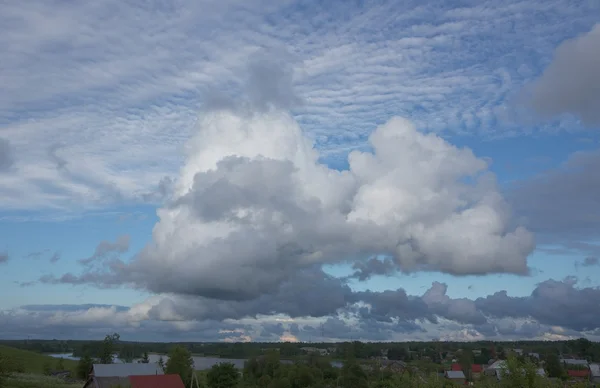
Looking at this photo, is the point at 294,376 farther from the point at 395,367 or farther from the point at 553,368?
the point at 553,368

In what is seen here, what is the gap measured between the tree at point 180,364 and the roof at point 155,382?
2943 centimetres

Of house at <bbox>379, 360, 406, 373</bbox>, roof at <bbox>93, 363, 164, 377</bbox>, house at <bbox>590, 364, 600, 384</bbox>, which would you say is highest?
roof at <bbox>93, 363, 164, 377</bbox>

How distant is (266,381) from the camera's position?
386 feet

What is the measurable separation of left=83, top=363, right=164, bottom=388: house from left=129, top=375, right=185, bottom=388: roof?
2.81 metres

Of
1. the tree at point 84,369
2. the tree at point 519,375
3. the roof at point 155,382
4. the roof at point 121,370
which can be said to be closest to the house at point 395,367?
the roof at point 121,370

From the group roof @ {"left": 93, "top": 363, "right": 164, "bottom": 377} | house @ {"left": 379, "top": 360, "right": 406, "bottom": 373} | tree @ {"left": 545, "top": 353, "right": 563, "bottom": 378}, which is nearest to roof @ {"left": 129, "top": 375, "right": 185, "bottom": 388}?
roof @ {"left": 93, "top": 363, "right": 164, "bottom": 377}

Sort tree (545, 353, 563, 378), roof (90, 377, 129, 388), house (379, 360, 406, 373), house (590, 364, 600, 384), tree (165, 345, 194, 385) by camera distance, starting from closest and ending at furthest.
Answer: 1. roof (90, 377, 129, 388)
2. tree (165, 345, 194, 385)
3. tree (545, 353, 563, 378)
4. house (379, 360, 406, 373)
5. house (590, 364, 600, 384)

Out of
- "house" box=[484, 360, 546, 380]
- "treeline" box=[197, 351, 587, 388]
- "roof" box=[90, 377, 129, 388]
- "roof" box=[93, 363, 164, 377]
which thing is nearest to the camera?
"house" box=[484, 360, 546, 380]

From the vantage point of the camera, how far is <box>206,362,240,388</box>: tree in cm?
10062

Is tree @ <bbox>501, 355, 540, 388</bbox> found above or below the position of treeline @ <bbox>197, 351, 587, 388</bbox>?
above

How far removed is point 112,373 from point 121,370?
7.28ft

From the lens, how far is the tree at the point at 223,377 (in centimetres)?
10062

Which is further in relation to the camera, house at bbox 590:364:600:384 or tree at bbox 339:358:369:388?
house at bbox 590:364:600:384

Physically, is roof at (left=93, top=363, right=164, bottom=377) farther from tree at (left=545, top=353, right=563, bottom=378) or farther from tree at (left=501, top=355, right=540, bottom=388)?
tree at (left=545, top=353, right=563, bottom=378)
